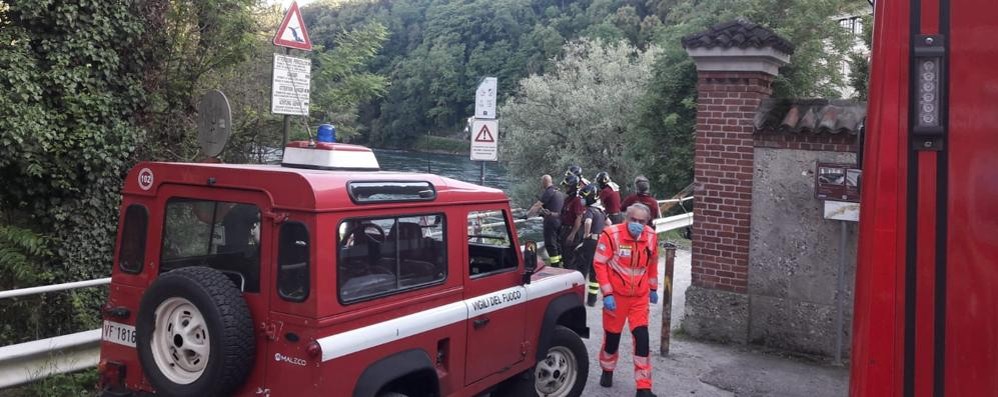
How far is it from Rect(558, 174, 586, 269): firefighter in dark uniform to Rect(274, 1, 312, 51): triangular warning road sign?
4.27 meters

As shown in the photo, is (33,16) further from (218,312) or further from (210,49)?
(218,312)

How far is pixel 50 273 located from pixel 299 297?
21.1 feet

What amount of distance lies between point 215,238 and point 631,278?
3541 millimetres

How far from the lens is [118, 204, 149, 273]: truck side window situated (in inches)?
168

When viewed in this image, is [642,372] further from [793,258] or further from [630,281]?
[793,258]

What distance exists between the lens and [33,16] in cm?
829

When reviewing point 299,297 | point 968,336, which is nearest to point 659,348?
point 299,297

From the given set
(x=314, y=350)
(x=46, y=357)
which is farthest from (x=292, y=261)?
(x=46, y=357)

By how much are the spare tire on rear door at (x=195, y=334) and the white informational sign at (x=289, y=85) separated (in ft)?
11.5

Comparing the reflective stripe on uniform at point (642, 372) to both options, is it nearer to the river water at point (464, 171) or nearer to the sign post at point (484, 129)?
the sign post at point (484, 129)

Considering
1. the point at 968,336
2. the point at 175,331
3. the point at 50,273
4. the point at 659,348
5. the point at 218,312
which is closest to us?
the point at 968,336

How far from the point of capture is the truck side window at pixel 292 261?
147 inches

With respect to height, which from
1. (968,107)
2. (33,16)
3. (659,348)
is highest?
(33,16)

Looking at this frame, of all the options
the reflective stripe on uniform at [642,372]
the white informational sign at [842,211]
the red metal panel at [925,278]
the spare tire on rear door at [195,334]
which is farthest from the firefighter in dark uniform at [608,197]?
the red metal panel at [925,278]
